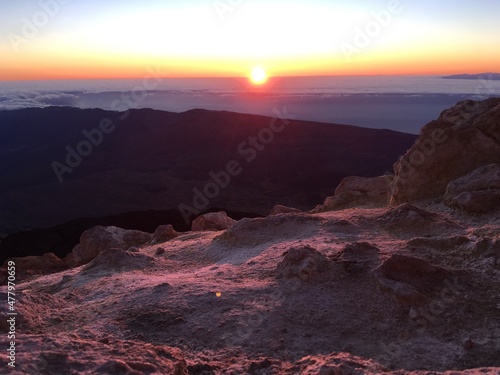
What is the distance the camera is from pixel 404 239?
659 centimetres

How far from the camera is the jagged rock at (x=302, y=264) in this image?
5289mm

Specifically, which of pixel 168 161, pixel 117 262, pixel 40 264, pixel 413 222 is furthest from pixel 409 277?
pixel 168 161

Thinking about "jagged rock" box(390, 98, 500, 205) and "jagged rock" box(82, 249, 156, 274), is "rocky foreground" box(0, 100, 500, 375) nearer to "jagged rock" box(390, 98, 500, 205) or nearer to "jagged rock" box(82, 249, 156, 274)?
"jagged rock" box(82, 249, 156, 274)

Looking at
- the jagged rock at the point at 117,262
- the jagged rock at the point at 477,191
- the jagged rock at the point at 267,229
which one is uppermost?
the jagged rock at the point at 477,191

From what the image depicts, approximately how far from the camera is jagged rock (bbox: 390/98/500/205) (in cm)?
833

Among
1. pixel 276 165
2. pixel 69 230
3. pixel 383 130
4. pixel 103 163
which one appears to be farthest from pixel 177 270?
pixel 383 130

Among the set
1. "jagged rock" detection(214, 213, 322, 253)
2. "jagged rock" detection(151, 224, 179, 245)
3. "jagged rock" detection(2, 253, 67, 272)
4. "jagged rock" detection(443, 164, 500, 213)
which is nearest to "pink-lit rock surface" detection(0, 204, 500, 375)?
"jagged rock" detection(443, 164, 500, 213)

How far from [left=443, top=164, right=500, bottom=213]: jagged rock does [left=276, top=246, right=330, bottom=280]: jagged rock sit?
2824mm

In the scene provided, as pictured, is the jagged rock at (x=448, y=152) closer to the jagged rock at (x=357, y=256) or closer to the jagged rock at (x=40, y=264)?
the jagged rock at (x=357, y=256)

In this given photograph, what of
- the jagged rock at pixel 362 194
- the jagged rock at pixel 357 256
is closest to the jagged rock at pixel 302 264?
the jagged rock at pixel 357 256

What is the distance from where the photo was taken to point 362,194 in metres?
10.8

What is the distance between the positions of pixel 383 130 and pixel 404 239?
39.5 metres

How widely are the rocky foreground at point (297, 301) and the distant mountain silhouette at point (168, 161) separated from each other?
15.4 meters

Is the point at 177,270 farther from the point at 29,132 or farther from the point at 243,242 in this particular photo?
the point at 29,132
